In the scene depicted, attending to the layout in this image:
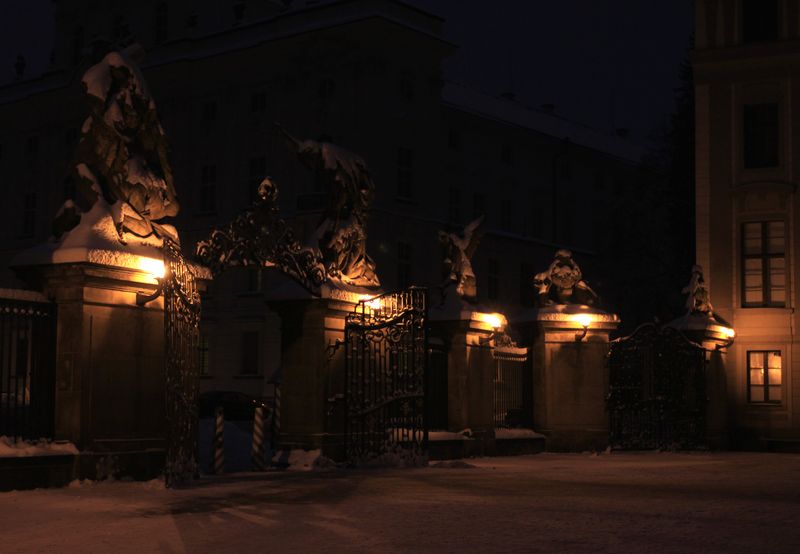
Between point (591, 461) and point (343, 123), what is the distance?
28.2 meters

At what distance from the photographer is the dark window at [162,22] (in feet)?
190

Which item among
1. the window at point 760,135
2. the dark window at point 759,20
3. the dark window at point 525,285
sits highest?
the dark window at point 759,20

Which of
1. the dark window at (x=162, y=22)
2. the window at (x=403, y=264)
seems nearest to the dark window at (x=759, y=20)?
the window at (x=403, y=264)

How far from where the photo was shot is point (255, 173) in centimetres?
5281

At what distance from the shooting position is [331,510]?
41.3 ft

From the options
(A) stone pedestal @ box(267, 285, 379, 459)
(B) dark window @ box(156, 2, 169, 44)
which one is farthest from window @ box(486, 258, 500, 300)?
(A) stone pedestal @ box(267, 285, 379, 459)

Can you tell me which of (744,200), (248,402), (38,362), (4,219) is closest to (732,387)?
(744,200)

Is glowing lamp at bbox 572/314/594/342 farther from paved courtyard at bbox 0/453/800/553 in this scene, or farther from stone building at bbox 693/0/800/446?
paved courtyard at bbox 0/453/800/553

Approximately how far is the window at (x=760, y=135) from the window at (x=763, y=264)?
154 centimetres

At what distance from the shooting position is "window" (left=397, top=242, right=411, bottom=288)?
50.1 metres

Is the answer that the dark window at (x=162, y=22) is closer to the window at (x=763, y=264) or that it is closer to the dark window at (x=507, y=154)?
the dark window at (x=507, y=154)

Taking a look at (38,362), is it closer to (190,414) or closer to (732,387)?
(190,414)

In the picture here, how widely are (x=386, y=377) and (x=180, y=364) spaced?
4.94m

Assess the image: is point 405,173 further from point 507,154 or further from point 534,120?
point 534,120
